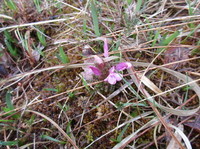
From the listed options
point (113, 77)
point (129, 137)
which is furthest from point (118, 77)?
point (129, 137)

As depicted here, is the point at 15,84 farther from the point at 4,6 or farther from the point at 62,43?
the point at 4,6

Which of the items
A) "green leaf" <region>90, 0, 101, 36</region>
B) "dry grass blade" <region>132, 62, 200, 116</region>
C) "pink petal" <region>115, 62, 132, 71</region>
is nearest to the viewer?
"dry grass blade" <region>132, 62, 200, 116</region>

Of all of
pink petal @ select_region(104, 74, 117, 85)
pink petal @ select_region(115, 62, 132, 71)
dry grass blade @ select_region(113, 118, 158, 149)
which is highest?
pink petal @ select_region(115, 62, 132, 71)

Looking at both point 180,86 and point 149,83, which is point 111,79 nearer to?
point 149,83

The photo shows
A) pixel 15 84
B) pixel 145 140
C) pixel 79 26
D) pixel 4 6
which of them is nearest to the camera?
pixel 145 140

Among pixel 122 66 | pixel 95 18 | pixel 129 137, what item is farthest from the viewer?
pixel 95 18

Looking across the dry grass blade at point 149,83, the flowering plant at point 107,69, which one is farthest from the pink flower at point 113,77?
the dry grass blade at point 149,83

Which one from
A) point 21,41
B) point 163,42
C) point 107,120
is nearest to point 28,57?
point 21,41

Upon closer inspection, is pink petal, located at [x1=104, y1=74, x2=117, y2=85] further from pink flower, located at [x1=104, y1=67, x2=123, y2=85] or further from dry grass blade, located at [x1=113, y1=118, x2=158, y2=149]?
dry grass blade, located at [x1=113, y1=118, x2=158, y2=149]

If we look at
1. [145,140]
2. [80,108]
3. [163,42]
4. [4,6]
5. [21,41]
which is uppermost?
[4,6]

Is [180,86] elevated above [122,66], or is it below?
below

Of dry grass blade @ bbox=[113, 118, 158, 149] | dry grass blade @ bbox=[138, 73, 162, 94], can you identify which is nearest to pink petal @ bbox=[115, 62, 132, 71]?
dry grass blade @ bbox=[138, 73, 162, 94]
